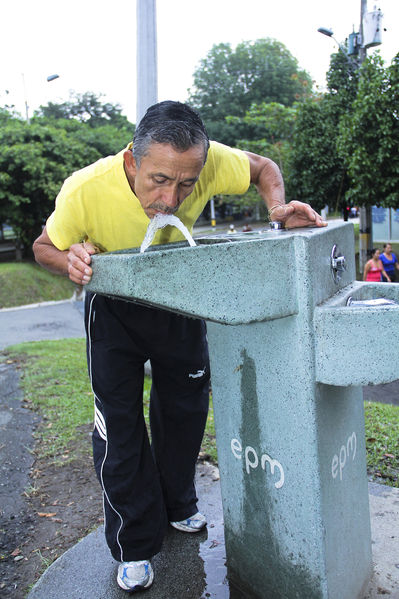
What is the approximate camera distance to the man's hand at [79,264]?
1.73 meters

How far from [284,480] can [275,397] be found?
0.83 ft

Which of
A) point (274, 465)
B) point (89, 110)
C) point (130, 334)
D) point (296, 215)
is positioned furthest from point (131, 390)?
point (89, 110)

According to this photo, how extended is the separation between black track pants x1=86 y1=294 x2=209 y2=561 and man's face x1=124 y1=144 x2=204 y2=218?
37 cm

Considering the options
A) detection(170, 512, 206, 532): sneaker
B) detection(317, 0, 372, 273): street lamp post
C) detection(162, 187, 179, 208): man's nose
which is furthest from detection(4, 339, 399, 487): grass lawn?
detection(317, 0, 372, 273): street lamp post

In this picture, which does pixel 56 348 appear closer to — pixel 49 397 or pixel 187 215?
pixel 49 397

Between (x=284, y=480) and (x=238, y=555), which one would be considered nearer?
(x=284, y=480)

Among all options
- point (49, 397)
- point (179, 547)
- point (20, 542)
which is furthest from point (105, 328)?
point (49, 397)

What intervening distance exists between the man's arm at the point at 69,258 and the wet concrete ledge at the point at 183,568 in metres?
1.11

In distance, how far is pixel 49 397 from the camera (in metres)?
4.61

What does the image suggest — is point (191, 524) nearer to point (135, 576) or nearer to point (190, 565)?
point (190, 565)

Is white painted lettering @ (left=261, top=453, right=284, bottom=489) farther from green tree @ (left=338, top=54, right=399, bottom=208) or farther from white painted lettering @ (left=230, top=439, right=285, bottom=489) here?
green tree @ (left=338, top=54, right=399, bottom=208)

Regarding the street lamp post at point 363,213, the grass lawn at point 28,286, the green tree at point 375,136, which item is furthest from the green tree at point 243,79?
the green tree at point 375,136

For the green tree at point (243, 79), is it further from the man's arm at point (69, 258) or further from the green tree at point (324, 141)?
the man's arm at point (69, 258)

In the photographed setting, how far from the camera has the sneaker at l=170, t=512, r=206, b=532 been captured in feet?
7.59
